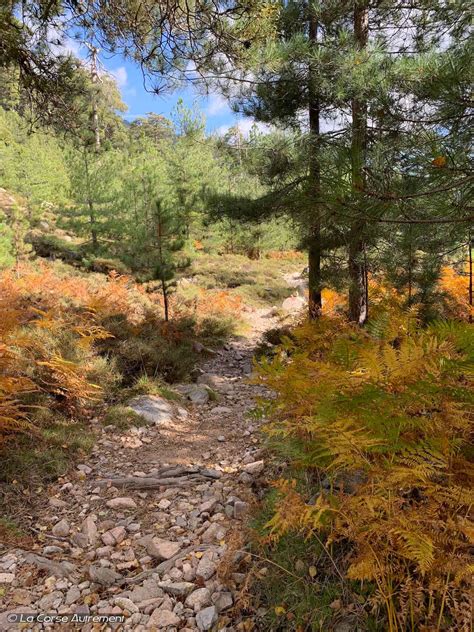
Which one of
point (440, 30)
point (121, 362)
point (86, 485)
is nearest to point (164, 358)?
point (121, 362)

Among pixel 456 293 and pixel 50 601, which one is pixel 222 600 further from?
pixel 456 293

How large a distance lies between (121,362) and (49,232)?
16.1 meters

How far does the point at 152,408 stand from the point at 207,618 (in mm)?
3412

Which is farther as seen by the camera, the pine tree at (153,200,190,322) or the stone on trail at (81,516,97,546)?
the pine tree at (153,200,190,322)

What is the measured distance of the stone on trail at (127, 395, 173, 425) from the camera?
5148 mm

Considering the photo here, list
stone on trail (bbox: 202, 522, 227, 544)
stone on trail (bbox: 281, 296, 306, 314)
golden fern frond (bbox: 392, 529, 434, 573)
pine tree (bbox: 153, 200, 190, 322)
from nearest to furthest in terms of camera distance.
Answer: golden fern frond (bbox: 392, 529, 434, 573) < stone on trail (bbox: 202, 522, 227, 544) < pine tree (bbox: 153, 200, 190, 322) < stone on trail (bbox: 281, 296, 306, 314)

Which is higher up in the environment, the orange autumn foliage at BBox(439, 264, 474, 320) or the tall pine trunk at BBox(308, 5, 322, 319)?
the tall pine trunk at BBox(308, 5, 322, 319)

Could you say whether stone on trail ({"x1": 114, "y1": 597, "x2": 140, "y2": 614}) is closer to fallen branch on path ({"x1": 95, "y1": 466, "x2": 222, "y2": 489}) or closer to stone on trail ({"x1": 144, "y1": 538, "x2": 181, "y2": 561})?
stone on trail ({"x1": 144, "y1": 538, "x2": 181, "y2": 561})

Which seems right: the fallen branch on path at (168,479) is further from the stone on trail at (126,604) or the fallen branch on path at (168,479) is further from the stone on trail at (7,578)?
the stone on trail at (126,604)

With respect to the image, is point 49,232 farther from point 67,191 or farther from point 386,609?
point 386,609

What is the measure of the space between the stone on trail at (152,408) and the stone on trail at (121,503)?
1710 mm

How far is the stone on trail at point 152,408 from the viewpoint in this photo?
16.9 ft

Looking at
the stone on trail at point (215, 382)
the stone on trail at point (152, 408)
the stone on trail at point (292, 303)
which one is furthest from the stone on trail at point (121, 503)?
the stone on trail at point (292, 303)

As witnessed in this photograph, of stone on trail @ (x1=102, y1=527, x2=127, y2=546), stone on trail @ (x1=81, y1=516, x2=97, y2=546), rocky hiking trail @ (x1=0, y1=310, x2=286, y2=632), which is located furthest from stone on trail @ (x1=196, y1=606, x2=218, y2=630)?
stone on trail @ (x1=81, y1=516, x2=97, y2=546)
